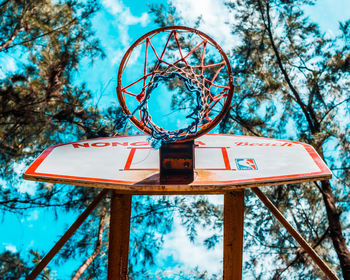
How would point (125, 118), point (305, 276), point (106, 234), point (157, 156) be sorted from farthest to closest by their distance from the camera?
point (106, 234) → point (305, 276) → point (157, 156) → point (125, 118)

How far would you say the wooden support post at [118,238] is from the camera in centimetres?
287

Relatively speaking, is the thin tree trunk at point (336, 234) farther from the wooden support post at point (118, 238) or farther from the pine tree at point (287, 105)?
the wooden support post at point (118, 238)

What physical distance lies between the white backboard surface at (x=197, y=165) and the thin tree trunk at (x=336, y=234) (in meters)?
1.76

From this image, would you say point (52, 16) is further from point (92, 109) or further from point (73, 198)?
point (73, 198)

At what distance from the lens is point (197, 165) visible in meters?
2.61

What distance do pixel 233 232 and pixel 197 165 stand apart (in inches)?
20.6

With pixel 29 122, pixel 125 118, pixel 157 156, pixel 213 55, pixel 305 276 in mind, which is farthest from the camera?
pixel 213 55

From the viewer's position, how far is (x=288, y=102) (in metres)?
5.37

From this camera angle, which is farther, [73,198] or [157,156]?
[73,198]

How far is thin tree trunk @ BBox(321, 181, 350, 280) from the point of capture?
404cm

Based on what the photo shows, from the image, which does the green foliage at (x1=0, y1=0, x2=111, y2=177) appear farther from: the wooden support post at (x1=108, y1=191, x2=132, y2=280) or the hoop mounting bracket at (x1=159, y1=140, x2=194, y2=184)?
the hoop mounting bracket at (x1=159, y1=140, x2=194, y2=184)

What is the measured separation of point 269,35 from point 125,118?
361 centimetres

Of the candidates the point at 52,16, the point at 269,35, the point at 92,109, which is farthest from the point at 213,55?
the point at 52,16

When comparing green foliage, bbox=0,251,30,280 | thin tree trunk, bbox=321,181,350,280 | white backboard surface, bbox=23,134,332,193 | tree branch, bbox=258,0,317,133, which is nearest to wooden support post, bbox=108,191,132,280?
white backboard surface, bbox=23,134,332,193
